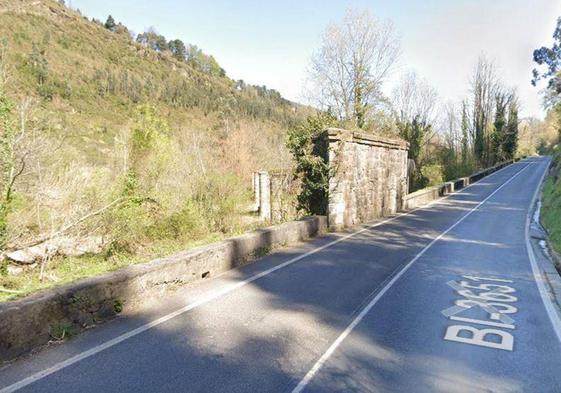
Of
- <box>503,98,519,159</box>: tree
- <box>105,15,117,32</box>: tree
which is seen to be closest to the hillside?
<box>503,98,519,159</box>: tree

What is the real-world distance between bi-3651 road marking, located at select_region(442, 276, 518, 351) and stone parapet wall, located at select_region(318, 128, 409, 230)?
6.22m

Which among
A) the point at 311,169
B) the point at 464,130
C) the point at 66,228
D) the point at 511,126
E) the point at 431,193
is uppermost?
the point at 511,126

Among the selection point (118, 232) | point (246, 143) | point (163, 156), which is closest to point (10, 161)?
point (118, 232)

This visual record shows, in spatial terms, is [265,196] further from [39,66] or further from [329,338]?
[39,66]

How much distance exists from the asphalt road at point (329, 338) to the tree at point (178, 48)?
101 meters

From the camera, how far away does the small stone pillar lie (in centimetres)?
1634

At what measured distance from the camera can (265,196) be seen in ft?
55.7

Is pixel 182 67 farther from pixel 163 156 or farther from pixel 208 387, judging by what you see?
pixel 208 387

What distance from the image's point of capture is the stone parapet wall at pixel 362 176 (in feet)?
45.5

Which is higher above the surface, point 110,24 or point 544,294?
point 110,24

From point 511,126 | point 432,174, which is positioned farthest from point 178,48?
point 432,174

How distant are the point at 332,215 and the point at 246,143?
19333 mm

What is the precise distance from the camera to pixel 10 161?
7.44m

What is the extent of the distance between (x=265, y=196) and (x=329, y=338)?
12.1 m
